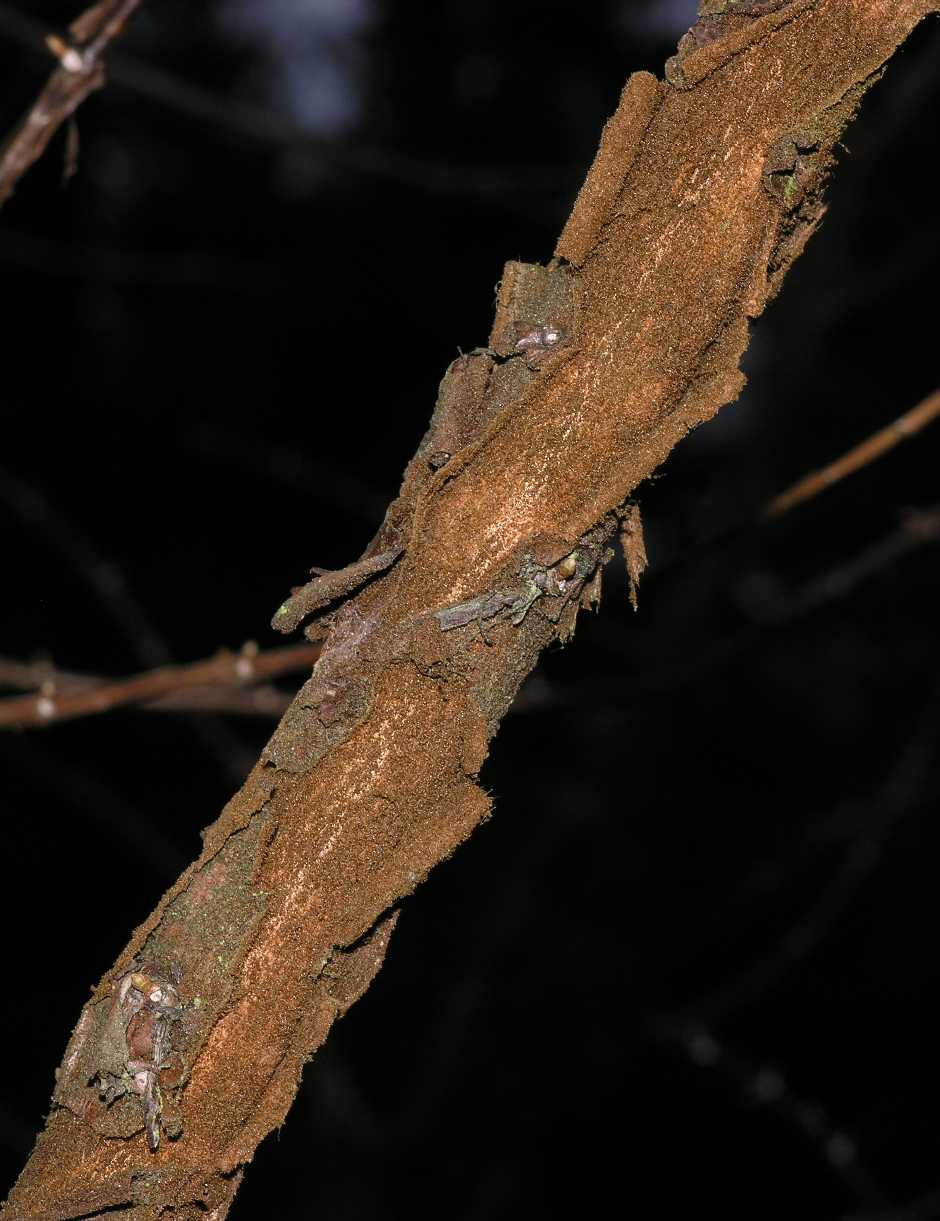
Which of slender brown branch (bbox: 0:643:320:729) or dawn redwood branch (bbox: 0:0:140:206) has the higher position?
dawn redwood branch (bbox: 0:0:140:206)

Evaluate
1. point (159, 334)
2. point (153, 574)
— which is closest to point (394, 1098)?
point (153, 574)

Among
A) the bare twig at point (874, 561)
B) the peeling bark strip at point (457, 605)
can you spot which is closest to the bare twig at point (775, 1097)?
the bare twig at point (874, 561)

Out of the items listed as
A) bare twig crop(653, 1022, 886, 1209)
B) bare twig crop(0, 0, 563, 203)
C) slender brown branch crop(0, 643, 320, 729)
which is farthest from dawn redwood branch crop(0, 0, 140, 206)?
bare twig crop(653, 1022, 886, 1209)

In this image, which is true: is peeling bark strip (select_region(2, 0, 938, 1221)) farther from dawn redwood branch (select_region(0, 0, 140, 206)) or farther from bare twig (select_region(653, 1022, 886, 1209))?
bare twig (select_region(653, 1022, 886, 1209))

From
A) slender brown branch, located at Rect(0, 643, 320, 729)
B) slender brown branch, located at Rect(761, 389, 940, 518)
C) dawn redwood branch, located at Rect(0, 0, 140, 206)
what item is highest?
dawn redwood branch, located at Rect(0, 0, 140, 206)

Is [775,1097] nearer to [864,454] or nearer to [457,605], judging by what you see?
[864,454]

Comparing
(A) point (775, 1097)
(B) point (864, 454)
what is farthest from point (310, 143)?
(A) point (775, 1097)
